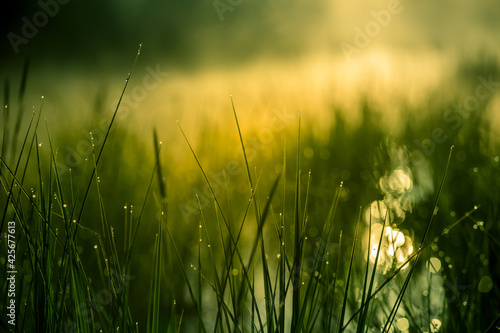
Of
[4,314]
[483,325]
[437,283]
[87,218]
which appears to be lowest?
[4,314]

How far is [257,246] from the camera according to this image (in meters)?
0.55

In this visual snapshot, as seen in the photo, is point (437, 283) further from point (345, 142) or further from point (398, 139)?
point (345, 142)

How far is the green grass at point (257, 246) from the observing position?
0.50m

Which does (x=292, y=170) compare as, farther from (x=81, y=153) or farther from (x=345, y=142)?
(x=81, y=153)

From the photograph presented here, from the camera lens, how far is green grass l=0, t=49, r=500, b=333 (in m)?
0.50

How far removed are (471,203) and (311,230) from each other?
61 cm

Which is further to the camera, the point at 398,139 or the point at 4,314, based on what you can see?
the point at 398,139

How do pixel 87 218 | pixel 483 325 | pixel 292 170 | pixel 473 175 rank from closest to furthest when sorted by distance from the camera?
pixel 483 325
pixel 473 175
pixel 87 218
pixel 292 170

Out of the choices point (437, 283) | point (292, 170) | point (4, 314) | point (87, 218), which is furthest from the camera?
point (292, 170)

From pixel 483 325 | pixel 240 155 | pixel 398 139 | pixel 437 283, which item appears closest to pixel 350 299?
pixel 483 325

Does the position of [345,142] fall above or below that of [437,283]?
above

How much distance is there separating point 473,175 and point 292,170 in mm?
1033

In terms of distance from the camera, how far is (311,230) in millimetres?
1814

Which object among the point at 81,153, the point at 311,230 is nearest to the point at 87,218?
the point at 81,153
